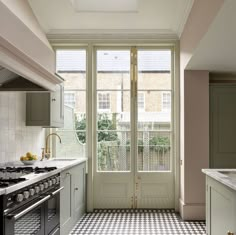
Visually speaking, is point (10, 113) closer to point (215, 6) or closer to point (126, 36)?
point (126, 36)

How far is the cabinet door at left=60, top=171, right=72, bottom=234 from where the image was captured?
3.79 metres

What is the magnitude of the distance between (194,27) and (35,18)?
83.7 inches

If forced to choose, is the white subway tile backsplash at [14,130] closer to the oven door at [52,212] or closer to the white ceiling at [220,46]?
the oven door at [52,212]

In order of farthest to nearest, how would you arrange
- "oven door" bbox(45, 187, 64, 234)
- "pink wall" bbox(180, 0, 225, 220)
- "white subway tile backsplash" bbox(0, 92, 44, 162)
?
"pink wall" bbox(180, 0, 225, 220) → "white subway tile backsplash" bbox(0, 92, 44, 162) → "oven door" bbox(45, 187, 64, 234)

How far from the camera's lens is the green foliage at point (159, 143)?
5.56 meters

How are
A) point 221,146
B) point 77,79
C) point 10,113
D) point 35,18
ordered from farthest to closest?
point 77,79
point 221,146
point 35,18
point 10,113

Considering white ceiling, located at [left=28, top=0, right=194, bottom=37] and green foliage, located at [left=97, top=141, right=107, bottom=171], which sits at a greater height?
white ceiling, located at [left=28, top=0, right=194, bottom=37]

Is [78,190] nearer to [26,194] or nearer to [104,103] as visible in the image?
[104,103]

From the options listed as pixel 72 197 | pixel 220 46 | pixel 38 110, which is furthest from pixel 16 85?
pixel 220 46

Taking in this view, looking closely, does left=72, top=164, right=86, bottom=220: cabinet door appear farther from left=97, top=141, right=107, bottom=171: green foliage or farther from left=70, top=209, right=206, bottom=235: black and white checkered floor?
left=97, top=141, right=107, bottom=171: green foliage

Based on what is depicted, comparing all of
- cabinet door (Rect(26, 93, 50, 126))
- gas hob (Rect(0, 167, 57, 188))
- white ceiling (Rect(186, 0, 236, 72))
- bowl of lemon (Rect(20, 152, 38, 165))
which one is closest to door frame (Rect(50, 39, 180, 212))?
white ceiling (Rect(186, 0, 236, 72))

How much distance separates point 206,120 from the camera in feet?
16.6

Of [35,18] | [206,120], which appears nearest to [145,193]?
[206,120]

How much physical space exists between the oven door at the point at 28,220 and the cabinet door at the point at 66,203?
705mm
